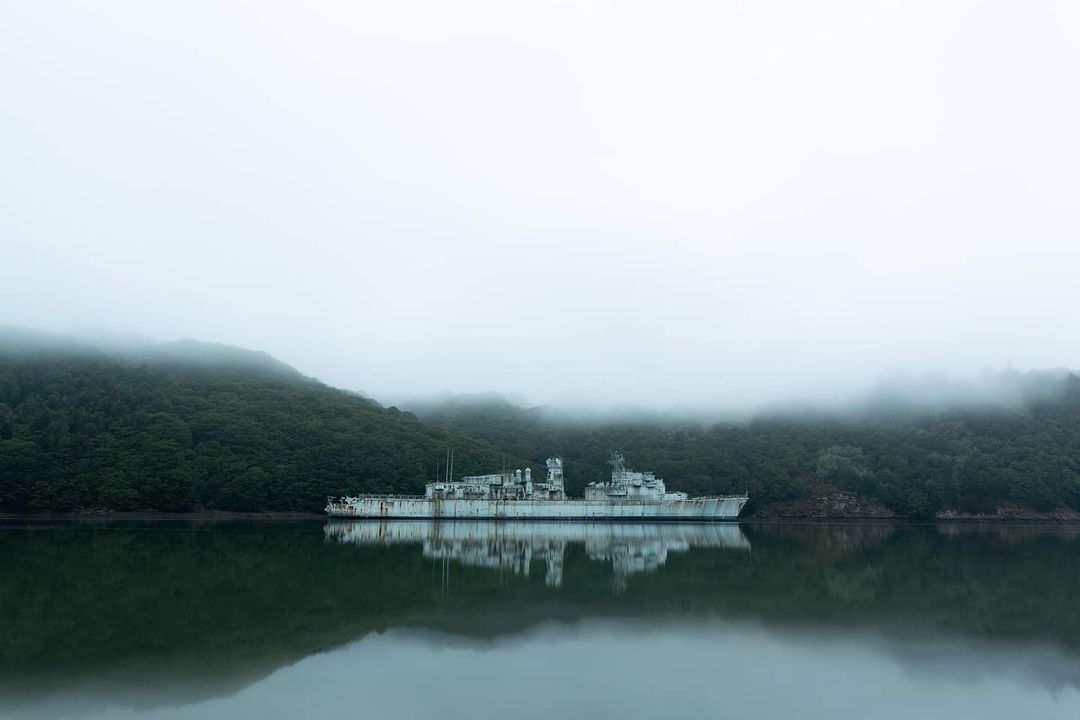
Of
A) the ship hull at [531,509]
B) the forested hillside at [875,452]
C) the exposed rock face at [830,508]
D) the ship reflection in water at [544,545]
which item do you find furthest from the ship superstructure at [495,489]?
the exposed rock face at [830,508]

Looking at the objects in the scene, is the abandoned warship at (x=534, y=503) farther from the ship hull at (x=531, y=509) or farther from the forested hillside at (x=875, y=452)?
the forested hillside at (x=875, y=452)

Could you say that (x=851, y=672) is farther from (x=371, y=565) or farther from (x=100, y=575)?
(x=100, y=575)

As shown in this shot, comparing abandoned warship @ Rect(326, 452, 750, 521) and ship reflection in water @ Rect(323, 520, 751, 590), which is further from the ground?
abandoned warship @ Rect(326, 452, 750, 521)

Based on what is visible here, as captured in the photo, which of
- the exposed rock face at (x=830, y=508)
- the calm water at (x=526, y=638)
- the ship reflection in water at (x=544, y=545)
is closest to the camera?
the calm water at (x=526, y=638)

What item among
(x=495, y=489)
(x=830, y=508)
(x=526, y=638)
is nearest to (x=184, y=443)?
(x=495, y=489)

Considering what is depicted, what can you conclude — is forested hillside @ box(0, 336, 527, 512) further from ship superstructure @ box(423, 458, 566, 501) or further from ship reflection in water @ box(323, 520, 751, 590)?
ship reflection in water @ box(323, 520, 751, 590)

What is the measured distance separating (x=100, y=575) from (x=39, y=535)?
2174cm

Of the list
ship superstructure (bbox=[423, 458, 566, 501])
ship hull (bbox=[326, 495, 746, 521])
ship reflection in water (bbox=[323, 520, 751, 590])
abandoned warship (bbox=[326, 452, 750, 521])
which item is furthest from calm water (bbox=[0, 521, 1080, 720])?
ship superstructure (bbox=[423, 458, 566, 501])

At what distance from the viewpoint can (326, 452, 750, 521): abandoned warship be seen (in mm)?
69250

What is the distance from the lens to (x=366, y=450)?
A: 7906cm

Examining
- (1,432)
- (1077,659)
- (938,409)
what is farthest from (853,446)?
(1,432)

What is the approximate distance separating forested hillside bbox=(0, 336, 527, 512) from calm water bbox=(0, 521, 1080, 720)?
3783 cm

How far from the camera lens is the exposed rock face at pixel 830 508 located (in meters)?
83.7

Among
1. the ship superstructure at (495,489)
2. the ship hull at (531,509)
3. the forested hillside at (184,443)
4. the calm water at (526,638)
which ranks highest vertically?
the forested hillside at (184,443)
